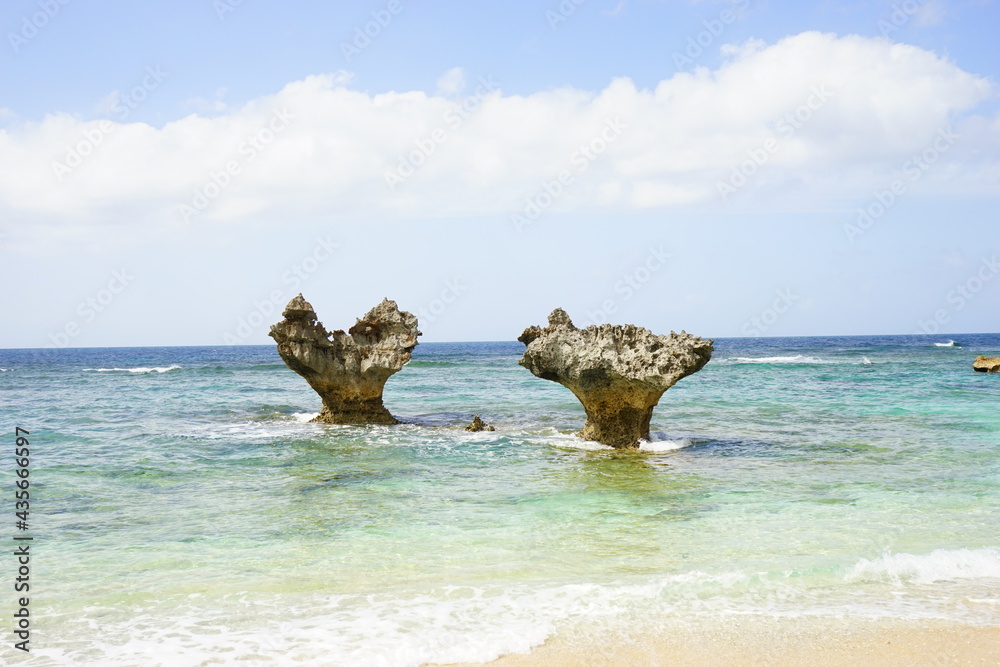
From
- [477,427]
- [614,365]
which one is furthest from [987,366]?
[477,427]

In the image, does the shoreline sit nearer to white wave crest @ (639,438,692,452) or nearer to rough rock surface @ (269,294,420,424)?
white wave crest @ (639,438,692,452)

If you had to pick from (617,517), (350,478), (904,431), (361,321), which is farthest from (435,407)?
(617,517)

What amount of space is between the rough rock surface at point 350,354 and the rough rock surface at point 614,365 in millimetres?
3419

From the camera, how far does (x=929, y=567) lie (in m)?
6.53

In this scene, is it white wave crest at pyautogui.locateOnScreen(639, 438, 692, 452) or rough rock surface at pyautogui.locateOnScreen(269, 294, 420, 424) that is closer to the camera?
white wave crest at pyautogui.locateOnScreen(639, 438, 692, 452)

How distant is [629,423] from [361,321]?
20.9 ft

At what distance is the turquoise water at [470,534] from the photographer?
18.0 ft

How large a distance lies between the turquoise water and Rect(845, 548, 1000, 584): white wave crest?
24 millimetres

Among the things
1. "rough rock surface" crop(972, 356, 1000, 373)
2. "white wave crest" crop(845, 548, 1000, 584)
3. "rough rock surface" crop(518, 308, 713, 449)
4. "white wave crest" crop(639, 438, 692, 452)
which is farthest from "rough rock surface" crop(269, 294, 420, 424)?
"rough rock surface" crop(972, 356, 1000, 373)

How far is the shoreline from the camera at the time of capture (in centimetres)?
490

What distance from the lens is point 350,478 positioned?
1094 centimetres

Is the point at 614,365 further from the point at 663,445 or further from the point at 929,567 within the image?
the point at 929,567

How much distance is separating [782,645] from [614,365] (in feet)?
25.8

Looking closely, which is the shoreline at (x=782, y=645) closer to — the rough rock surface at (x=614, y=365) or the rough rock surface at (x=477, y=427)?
the rough rock surface at (x=614, y=365)
